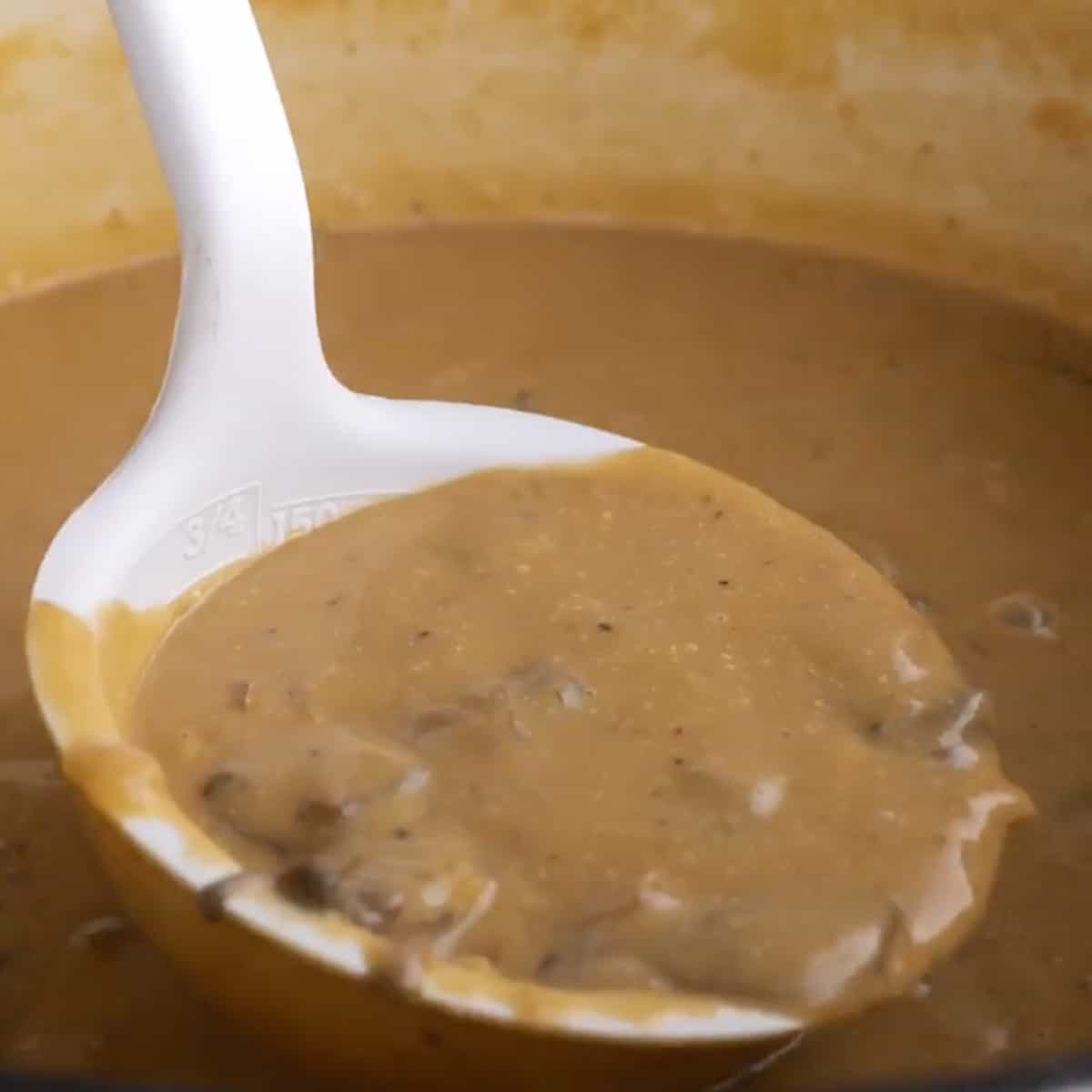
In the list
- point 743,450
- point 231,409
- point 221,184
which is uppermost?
point 221,184

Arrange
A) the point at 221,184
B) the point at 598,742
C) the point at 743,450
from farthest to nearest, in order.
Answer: the point at 743,450, the point at 221,184, the point at 598,742

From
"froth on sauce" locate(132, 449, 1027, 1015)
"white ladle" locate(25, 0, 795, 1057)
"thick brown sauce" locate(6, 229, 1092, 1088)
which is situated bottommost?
"thick brown sauce" locate(6, 229, 1092, 1088)

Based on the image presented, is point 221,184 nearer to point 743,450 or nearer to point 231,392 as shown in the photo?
point 231,392

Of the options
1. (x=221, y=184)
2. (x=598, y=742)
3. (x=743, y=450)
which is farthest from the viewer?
(x=743, y=450)

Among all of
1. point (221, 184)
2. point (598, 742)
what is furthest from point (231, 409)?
point (598, 742)

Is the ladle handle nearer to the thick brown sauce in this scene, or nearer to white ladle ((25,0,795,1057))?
white ladle ((25,0,795,1057))

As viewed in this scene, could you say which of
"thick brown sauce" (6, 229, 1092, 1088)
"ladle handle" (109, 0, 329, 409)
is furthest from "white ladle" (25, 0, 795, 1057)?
"thick brown sauce" (6, 229, 1092, 1088)

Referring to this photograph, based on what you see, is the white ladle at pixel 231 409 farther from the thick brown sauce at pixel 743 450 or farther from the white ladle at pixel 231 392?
the thick brown sauce at pixel 743 450
